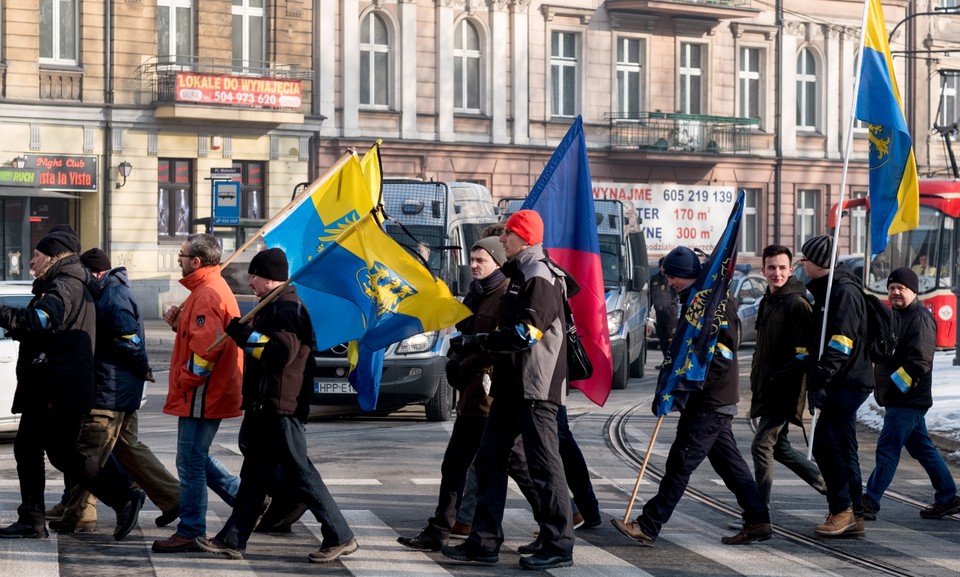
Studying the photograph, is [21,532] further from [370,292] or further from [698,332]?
[698,332]

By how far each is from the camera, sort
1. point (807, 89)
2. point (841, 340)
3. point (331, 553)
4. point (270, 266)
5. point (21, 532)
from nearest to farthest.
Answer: point (331, 553) < point (270, 266) < point (21, 532) < point (841, 340) < point (807, 89)

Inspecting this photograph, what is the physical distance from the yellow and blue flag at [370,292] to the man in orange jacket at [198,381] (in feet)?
1.53

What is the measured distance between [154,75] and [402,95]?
6319 mm

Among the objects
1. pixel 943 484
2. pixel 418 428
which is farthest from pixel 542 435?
pixel 418 428

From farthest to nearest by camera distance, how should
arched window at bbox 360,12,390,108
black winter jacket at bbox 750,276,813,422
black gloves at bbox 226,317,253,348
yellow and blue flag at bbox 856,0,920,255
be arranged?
arched window at bbox 360,12,390,108 < yellow and blue flag at bbox 856,0,920,255 < black winter jacket at bbox 750,276,813,422 < black gloves at bbox 226,317,253,348

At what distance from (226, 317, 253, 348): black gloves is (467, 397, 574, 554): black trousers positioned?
1.34 metres

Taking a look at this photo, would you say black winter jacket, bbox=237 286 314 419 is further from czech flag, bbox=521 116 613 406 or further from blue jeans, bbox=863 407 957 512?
blue jeans, bbox=863 407 957 512

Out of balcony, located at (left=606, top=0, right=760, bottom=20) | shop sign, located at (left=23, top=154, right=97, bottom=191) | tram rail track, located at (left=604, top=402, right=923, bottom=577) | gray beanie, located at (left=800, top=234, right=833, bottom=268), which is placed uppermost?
balcony, located at (left=606, top=0, right=760, bottom=20)

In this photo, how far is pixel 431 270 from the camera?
664 inches

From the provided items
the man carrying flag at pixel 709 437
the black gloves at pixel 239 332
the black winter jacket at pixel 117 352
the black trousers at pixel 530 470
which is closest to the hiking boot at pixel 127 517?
the black winter jacket at pixel 117 352

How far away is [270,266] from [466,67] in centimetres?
3073

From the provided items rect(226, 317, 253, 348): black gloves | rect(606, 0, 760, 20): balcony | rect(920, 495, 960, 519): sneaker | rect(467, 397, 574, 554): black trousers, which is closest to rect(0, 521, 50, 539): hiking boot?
rect(226, 317, 253, 348): black gloves

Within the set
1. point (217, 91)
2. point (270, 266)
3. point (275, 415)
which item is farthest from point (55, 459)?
point (217, 91)

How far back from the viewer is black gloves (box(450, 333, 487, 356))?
317 inches
